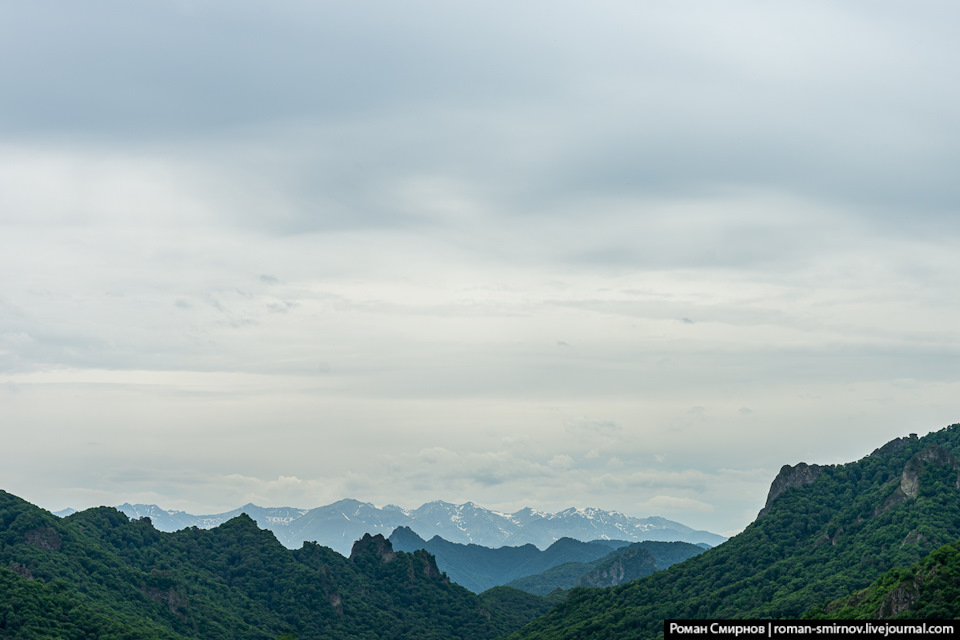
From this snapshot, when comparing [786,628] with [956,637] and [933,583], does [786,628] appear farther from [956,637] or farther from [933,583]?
[933,583]

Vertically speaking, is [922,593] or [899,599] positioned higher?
[922,593]

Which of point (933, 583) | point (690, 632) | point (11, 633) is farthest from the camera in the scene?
point (11, 633)

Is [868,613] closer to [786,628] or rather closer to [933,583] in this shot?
[933,583]

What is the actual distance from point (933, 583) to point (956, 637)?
31763 millimetres

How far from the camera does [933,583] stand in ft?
490

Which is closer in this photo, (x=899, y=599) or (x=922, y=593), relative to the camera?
(x=922, y=593)

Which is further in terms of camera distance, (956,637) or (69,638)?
(69,638)

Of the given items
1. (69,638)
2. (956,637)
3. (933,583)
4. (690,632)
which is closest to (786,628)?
(690,632)

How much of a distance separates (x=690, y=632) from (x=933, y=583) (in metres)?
61.8

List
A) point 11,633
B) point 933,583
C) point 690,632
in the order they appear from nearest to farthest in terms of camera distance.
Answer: point 690,632
point 933,583
point 11,633

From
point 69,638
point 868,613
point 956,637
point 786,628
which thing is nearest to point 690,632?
point 786,628

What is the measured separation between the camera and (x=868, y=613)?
512 feet

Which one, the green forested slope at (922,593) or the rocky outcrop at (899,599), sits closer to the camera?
the green forested slope at (922,593)

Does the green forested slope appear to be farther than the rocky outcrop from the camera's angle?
No
